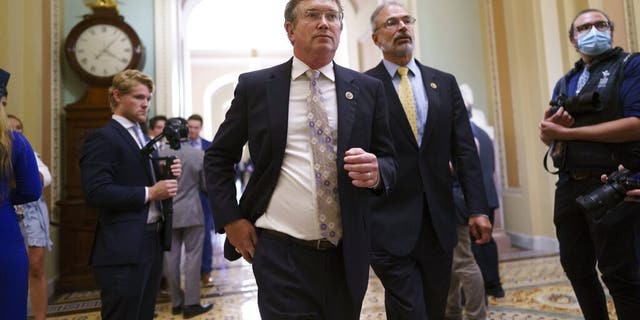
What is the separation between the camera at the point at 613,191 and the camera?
1820 mm

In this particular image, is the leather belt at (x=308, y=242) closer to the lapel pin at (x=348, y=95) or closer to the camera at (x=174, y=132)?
the lapel pin at (x=348, y=95)

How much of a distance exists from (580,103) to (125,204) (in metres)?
2.16

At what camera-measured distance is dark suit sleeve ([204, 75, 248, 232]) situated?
1.42 m

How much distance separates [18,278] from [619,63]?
275cm

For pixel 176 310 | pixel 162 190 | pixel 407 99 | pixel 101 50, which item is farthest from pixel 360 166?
pixel 101 50

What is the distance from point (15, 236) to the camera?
1.73 m

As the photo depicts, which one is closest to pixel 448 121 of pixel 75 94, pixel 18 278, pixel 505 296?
pixel 18 278

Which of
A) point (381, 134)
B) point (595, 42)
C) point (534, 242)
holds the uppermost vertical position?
point (595, 42)

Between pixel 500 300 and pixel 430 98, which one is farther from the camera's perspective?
pixel 500 300

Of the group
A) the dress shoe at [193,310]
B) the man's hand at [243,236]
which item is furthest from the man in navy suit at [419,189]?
the dress shoe at [193,310]

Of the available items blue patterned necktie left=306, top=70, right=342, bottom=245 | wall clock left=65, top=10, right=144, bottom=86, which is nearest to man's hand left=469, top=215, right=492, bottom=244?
blue patterned necktie left=306, top=70, right=342, bottom=245

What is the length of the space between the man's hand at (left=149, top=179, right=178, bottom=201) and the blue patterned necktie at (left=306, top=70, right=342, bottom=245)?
1012 mm

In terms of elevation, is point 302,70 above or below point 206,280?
above

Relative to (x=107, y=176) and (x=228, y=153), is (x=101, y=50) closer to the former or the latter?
(x=107, y=176)
